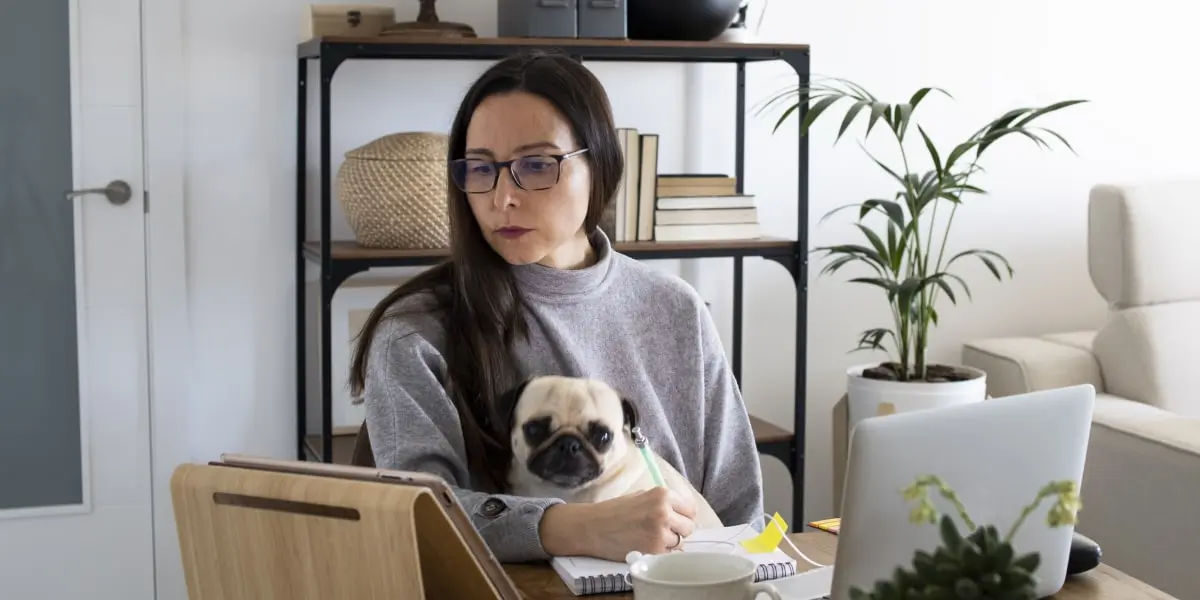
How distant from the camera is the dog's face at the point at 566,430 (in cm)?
154

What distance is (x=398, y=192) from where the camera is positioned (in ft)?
8.80

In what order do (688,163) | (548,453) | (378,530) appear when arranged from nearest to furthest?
(378,530) → (548,453) → (688,163)

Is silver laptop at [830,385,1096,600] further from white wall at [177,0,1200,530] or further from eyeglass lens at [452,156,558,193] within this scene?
white wall at [177,0,1200,530]

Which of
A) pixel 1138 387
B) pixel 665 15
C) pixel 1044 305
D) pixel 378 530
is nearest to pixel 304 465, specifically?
pixel 378 530

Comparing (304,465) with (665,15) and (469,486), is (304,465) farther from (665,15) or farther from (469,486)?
(665,15)

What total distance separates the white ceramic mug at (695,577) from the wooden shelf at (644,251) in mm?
1611

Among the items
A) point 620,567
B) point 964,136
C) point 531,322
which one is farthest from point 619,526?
point 964,136

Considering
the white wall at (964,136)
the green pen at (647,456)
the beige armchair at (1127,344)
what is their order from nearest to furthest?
the green pen at (647,456)
the beige armchair at (1127,344)
the white wall at (964,136)

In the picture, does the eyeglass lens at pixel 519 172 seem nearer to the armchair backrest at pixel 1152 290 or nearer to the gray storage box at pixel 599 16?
the gray storage box at pixel 599 16

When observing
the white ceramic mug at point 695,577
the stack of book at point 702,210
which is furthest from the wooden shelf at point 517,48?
the white ceramic mug at point 695,577

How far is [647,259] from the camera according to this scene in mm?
3051

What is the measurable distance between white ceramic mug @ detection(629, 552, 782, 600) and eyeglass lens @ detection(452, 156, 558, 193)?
0.62m

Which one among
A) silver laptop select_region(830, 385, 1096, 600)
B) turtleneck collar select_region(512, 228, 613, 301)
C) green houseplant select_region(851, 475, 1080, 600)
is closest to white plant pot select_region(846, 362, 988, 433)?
turtleneck collar select_region(512, 228, 613, 301)

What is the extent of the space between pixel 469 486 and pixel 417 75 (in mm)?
1626
